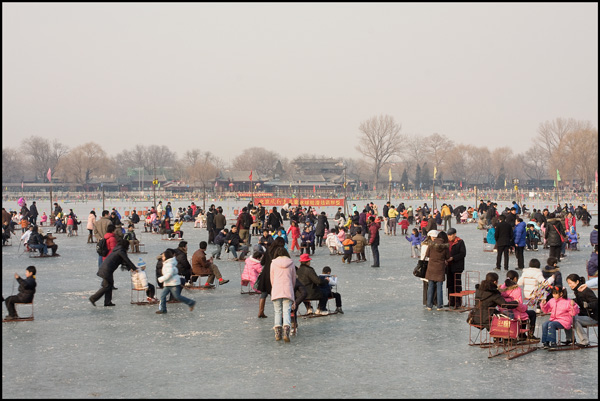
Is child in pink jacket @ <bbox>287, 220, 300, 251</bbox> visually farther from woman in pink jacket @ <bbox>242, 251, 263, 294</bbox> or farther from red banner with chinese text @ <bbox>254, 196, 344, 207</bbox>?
red banner with chinese text @ <bbox>254, 196, 344, 207</bbox>

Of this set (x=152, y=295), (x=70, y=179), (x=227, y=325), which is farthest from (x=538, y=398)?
(x=70, y=179)

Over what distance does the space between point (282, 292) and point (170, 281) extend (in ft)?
9.74

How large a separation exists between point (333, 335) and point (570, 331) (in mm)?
3221

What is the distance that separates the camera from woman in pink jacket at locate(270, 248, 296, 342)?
30.1 ft

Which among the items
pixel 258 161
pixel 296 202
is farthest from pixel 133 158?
pixel 296 202

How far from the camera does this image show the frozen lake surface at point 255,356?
23.3ft

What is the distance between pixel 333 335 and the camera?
383 inches

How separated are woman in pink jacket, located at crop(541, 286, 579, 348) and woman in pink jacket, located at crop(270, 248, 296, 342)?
340cm

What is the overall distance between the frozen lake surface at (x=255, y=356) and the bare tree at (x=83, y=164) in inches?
4598

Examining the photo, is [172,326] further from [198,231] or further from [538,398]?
[198,231]

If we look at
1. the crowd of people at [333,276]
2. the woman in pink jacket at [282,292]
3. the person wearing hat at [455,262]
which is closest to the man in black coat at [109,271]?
the crowd of people at [333,276]

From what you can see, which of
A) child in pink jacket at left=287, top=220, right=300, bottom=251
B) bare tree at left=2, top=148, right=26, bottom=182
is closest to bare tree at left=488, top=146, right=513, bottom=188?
bare tree at left=2, top=148, right=26, bottom=182

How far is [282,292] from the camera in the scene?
30.1ft

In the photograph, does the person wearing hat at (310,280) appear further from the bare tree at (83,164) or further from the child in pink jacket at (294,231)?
the bare tree at (83,164)
